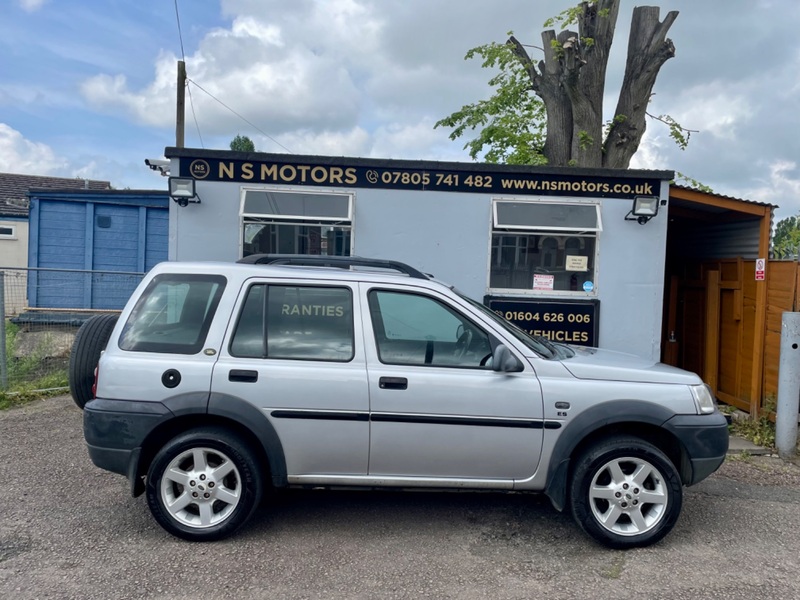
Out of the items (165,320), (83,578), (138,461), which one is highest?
(165,320)

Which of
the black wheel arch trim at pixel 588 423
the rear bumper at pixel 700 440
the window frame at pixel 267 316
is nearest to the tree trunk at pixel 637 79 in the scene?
the rear bumper at pixel 700 440

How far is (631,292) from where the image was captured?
7.18 meters

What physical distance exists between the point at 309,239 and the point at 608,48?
7596 mm

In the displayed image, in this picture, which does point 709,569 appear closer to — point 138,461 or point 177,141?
point 138,461

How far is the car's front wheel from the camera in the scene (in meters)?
3.92

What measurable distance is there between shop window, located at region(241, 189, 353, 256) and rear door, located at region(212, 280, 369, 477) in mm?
3045

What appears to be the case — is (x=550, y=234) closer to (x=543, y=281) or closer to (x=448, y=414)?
(x=543, y=281)

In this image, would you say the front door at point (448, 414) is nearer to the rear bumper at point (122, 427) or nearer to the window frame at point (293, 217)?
the rear bumper at point (122, 427)

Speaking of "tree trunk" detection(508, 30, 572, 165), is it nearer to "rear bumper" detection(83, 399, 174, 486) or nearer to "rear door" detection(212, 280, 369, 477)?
"rear door" detection(212, 280, 369, 477)

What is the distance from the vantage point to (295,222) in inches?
279

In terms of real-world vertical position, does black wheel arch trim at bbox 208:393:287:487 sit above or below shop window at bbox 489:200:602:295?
below

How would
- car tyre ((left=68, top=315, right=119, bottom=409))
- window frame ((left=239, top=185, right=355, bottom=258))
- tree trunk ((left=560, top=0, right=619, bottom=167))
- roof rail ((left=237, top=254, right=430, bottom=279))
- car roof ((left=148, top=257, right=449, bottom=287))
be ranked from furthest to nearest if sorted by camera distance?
tree trunk ((left=560, top=0, right=619, bottom=167)), window frame ((left=239, top=185, right=355, bottom=258)), roof rail ((left=237, top=254, right=430, bottom=279)), car tyre ((left=68, top=315, right=119, bottom=409)), car roof ((left=148, top=257, right=449, bottom=287))

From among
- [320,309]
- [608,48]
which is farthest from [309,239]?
[608,48]

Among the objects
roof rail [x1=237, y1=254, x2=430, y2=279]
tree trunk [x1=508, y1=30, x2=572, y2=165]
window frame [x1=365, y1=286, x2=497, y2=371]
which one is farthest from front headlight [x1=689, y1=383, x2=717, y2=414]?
tree trunk [x1=508, y1=30, x2=572, y2=165]
